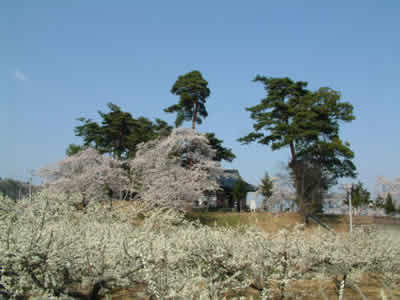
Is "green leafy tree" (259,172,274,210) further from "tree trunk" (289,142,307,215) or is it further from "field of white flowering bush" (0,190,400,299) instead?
"field of white flowering bush" (0,190,400,299)

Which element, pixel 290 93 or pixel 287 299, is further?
pixel 290 93

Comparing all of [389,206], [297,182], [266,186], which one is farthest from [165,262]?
[389,206]

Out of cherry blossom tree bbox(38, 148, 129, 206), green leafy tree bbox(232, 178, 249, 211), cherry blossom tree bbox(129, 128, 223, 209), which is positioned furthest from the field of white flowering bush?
green leafy tree bbox(232, 178, 249, 211)

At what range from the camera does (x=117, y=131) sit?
105 ft

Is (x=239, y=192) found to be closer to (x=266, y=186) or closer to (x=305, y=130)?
(x=266, y=186)

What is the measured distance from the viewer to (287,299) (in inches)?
277

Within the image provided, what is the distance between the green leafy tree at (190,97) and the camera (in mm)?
28859

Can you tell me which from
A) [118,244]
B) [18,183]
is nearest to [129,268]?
[118,244]

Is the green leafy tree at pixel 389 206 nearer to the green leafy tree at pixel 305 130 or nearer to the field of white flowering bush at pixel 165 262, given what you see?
the green leafy tree at pixel 305 130

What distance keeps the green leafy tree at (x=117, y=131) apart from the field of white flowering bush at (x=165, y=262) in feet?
78.9

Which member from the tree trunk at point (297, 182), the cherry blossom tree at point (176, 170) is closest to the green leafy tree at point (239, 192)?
the cherry blossom tree at point (176, 170)

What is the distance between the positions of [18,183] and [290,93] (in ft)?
125

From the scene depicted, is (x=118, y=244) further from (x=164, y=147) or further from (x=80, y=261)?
(x=164, y=147)

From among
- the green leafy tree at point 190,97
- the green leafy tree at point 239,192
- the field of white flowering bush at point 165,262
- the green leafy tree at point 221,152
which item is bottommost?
the field of white flowering bush at point 165,262
